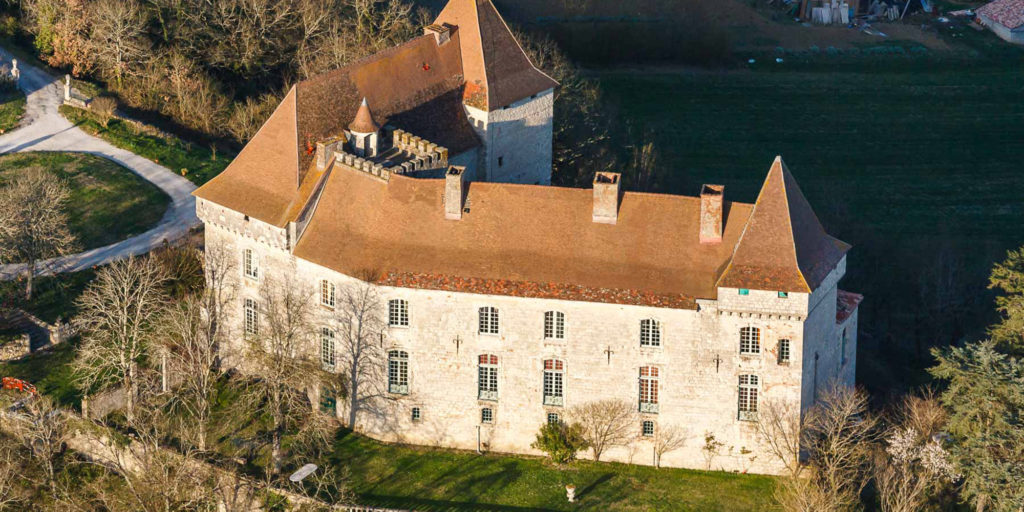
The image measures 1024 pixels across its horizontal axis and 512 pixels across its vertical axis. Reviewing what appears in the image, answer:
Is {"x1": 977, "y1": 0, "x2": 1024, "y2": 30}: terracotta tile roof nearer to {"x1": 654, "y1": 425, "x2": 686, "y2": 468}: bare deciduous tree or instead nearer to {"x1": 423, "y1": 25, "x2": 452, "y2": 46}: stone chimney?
{"x1": 423, "y1": 25, "x2": 452, "y2": 46}: stone chimney

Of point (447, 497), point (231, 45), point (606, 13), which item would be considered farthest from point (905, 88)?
point (447, 497)

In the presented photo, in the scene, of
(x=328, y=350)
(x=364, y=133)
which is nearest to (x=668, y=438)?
(x=328, y=350)

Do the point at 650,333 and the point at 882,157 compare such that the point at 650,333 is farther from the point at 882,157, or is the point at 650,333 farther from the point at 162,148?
the point at 882,157

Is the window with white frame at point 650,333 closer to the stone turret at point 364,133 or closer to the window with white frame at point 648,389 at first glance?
the window with white frame at point 648,389

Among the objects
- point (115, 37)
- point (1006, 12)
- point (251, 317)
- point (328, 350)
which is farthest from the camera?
point (1006, 12)

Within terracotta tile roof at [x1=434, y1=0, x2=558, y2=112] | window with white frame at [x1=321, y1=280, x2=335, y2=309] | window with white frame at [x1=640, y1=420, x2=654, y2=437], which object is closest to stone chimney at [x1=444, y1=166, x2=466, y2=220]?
window with white frame at [x1=321, y1=280, x2=335, y2=309]

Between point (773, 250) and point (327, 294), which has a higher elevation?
point (773, 250)

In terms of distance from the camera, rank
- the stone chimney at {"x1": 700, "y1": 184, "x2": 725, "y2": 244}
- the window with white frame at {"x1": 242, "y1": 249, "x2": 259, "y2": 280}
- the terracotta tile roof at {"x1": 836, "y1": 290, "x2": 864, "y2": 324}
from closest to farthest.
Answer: the stone chimney at {"x1": 700, "y1": 184, "x2": 725, "y2": 244}
the terracotta tile roof at {"x1": 836, "y1": 290, "x2": 864, "y2": 324}
the window with white frame at {"x1": 242, "y1": 249, "x2": 259, "y2": 280}
